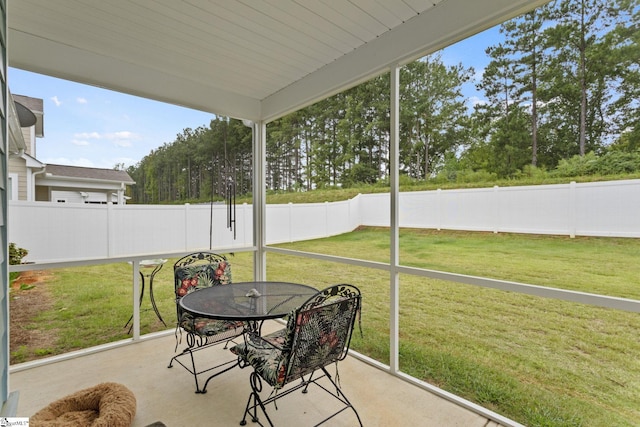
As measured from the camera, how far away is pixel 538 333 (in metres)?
2.56

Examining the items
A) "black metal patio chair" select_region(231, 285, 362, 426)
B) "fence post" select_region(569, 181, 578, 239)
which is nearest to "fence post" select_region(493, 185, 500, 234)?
"fence post" select_region(569, 181, 578, 239)

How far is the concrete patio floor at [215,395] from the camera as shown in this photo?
2150 mm

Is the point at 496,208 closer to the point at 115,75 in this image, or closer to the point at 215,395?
the point at 215,395

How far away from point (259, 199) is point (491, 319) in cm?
312

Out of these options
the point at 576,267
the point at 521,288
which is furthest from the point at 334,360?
the point at 576,267

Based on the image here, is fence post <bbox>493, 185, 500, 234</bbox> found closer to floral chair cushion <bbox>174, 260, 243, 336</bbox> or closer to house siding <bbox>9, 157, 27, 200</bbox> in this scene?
floral chair cushion <bbox>174, 260, 243, 336</bbox>

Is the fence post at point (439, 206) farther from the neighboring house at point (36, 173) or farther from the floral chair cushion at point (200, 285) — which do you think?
the neighboring house at point (36, 173)

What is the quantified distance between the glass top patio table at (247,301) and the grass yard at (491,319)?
3.46ft

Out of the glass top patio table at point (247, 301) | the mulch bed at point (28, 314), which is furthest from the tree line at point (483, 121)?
the glass top patio table at point (247, 301)

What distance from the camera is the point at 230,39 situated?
111 inches

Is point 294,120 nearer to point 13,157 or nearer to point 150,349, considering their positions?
point 13,157

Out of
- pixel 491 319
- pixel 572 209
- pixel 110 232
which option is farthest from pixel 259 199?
pixel 572 209

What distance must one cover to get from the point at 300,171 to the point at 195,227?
150 centimetres

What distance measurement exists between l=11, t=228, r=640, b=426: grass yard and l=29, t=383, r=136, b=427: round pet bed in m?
1.21
